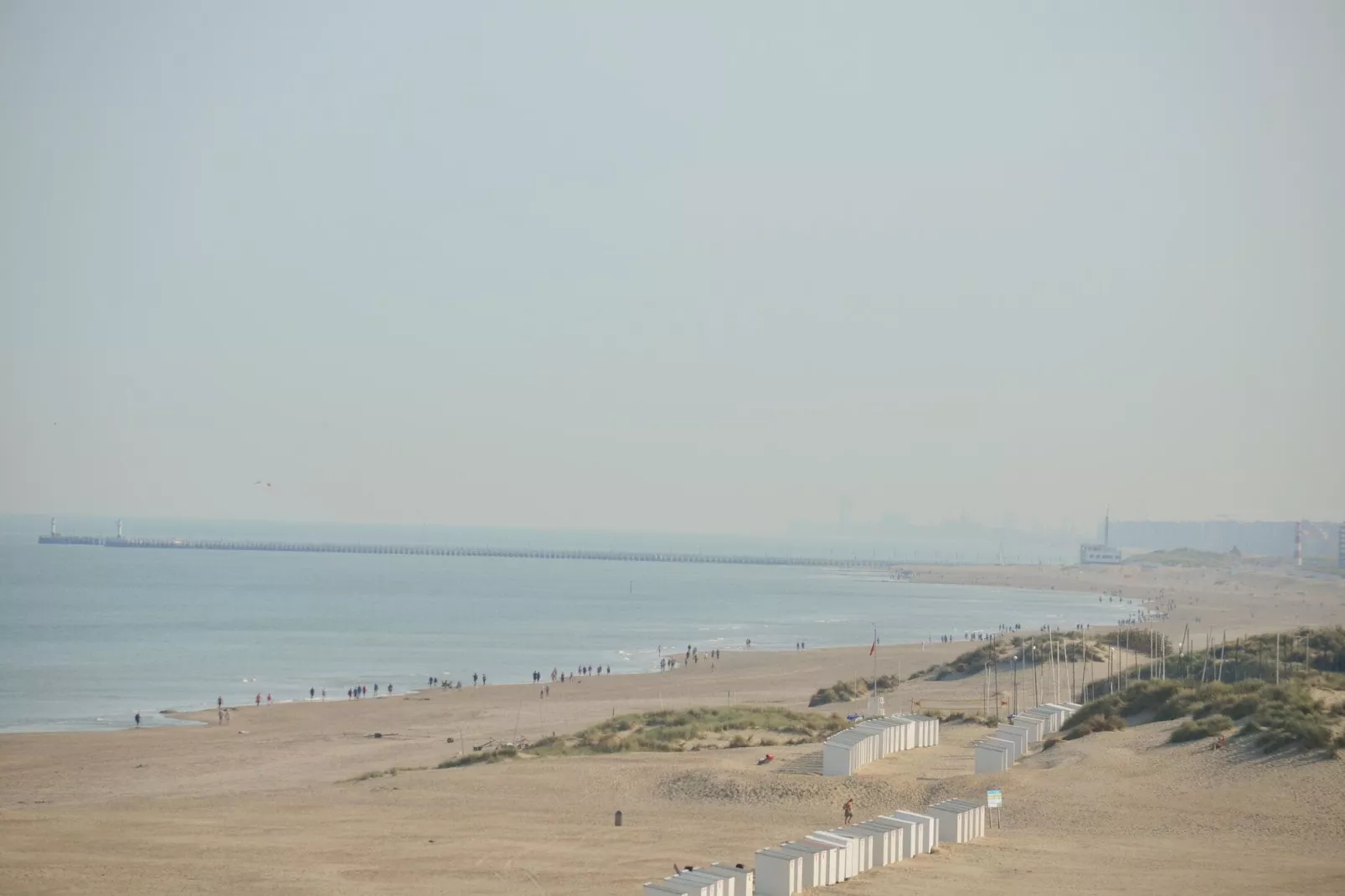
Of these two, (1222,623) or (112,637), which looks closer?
(112,637)

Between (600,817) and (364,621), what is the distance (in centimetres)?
5849

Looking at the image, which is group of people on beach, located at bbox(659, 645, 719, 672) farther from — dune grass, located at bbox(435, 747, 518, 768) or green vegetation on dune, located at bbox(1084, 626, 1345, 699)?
dune grass, located at bbox(435, 747, 518, 768)

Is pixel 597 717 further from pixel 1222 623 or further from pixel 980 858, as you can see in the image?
pixel 1222 623

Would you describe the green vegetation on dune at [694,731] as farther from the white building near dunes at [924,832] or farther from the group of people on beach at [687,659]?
the group of people on beach at [687,659]

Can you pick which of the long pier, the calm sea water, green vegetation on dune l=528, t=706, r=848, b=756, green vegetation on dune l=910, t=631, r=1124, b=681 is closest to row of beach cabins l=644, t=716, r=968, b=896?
green vegetation on dune l=528, t=706, r=848, b=756

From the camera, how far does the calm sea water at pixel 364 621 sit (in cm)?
4725

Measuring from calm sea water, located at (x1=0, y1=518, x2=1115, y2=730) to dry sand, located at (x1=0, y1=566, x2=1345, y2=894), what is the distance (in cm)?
1162

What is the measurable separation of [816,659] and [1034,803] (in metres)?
36.8

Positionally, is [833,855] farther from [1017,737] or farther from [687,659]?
[687,659]

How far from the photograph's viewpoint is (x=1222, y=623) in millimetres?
77500

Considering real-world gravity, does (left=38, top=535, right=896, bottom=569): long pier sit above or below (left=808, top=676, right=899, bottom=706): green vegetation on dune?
below

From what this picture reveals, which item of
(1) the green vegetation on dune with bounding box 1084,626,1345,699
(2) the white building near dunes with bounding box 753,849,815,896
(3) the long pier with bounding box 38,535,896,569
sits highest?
(1) the green vegetation on dune with bounding box 1084,626,1345,699

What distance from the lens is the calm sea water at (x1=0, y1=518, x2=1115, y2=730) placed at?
155ft

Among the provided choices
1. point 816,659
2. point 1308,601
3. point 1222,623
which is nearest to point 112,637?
point 816,659
